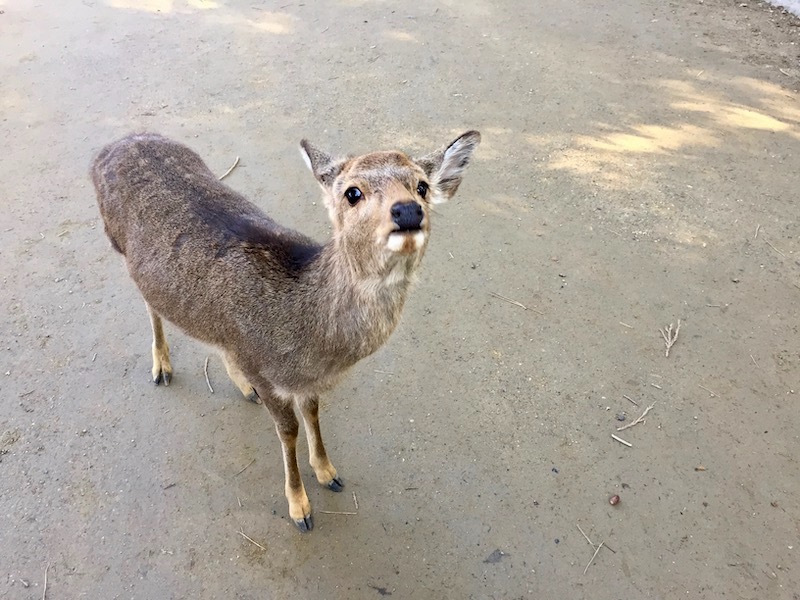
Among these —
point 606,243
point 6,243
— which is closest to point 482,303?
point 606,243

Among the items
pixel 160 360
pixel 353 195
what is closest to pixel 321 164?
pixel 353 195

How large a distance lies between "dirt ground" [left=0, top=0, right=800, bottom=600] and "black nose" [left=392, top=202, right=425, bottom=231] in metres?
1.71

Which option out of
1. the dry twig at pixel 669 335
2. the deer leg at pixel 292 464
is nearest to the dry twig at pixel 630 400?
the dry twig at pixel 669 335

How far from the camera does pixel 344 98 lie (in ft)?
19.6

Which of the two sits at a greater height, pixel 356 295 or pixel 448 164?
pixel 448 164

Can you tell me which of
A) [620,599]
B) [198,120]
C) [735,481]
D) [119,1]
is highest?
[119,1]

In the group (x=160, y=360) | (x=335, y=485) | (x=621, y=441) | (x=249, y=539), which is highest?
(x=621, y=441)

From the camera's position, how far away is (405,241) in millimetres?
2246

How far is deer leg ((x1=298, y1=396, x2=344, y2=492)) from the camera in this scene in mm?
3133

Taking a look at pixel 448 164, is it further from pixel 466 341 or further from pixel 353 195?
pixel 466 341

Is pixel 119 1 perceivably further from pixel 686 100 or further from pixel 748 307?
pixel 748 307

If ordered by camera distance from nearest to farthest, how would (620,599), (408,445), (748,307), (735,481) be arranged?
(620,599), (735,481), (408,445), (748,307)

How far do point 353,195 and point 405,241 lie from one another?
416 millimetres

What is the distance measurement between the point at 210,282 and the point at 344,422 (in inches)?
50.1
